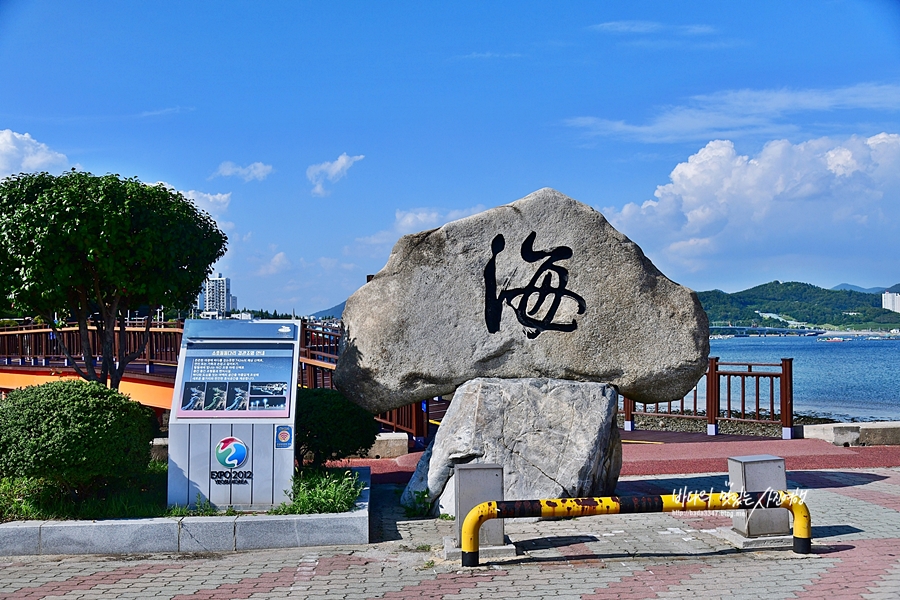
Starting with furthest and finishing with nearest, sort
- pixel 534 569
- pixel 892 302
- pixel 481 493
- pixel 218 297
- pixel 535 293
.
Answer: pixel 892 302, pixel 218 297, pixel 535 293, pixel 481 493, pixel 534 569

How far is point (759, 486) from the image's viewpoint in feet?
22.7

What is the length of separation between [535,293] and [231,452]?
3.72 meters

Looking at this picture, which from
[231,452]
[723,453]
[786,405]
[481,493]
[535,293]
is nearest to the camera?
A: [481,493]

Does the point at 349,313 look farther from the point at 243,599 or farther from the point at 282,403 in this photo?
the point at 243,599

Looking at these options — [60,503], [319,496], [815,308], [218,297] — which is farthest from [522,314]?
[815,308]

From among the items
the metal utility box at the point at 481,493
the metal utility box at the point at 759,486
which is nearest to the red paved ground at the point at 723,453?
the metal utility box at the point at 759,486

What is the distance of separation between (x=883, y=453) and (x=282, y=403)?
996 cm

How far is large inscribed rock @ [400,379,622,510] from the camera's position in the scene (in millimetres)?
7918

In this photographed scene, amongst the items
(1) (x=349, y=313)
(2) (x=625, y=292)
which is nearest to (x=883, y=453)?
(2) (x=625, y=292)

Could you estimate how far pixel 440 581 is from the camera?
5918 millimetres

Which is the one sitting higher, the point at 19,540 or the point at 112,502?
the point at 112,502

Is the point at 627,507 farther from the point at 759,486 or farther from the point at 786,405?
the point at 786,405

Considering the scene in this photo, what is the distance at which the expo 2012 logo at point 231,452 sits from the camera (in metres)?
7.41

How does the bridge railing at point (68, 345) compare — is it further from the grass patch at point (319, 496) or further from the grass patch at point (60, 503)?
the grass patch at point (319, 496)
